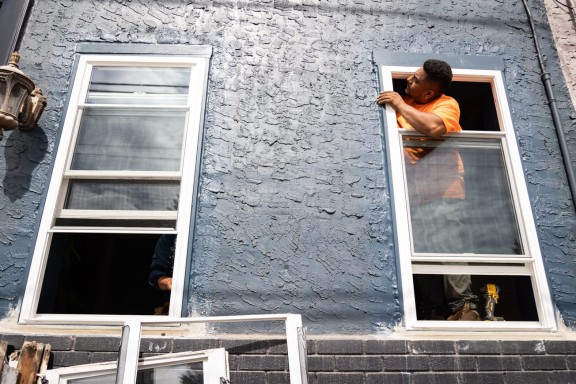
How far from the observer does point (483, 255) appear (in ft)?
12.3

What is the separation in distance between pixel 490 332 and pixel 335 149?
183 cm

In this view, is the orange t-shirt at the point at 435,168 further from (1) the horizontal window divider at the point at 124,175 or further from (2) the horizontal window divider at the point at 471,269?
(1) the horizontal window divider at the point at 124,175

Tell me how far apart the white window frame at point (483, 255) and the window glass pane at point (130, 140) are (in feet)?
5.92

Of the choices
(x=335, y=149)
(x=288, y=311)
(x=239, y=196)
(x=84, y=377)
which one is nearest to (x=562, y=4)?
(x=335, y=149)

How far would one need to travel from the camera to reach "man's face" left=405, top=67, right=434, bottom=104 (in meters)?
4.23

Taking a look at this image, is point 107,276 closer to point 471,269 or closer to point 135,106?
point 135,106

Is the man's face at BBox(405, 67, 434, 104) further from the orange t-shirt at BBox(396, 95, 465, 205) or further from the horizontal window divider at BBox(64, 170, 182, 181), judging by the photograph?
the horizontal window divider at BBox(64, 170, 182, 181)

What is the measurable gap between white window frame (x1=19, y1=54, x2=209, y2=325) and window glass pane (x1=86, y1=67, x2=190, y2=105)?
0.18 feet

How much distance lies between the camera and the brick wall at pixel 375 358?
3.23 m

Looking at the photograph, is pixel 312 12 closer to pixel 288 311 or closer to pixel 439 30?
pixel 439 30

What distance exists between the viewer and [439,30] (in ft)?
15.1

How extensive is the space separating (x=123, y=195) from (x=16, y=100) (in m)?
1.06

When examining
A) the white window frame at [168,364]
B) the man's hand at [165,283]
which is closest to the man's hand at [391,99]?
the man's hand at [165,283]

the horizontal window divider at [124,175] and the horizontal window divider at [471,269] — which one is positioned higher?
the horizontal window divider at [124,175]
